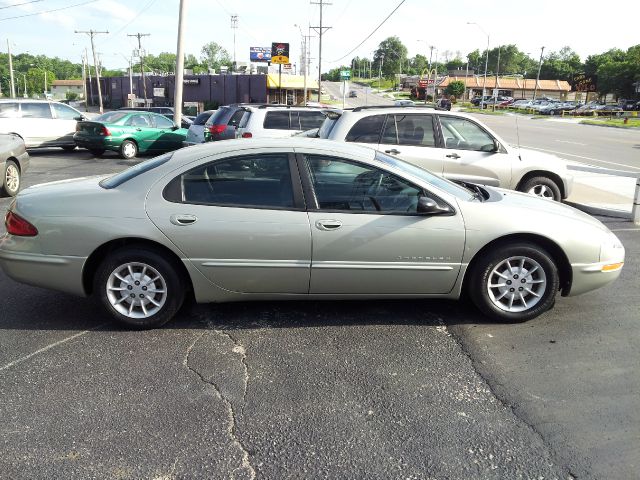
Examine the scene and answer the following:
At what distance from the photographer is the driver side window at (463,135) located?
27.8 feet

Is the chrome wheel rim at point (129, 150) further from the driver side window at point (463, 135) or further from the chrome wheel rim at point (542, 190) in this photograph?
the chrome wheel rim at point (542, 190)

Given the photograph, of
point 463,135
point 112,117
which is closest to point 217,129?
point 112,117

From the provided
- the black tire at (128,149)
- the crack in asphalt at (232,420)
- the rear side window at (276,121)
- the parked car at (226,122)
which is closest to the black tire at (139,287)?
the crack in asphalt at (232,420)

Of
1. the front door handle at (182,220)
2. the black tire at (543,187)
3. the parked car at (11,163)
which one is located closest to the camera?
the front door handle at (182,220)

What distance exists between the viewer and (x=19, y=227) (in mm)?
4324

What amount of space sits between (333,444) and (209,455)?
2.11ft

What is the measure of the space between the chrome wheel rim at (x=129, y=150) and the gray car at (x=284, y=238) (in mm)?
13120

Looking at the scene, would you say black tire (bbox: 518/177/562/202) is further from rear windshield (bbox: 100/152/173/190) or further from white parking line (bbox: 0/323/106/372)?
white parking line (bbox: 0/323/106/372)

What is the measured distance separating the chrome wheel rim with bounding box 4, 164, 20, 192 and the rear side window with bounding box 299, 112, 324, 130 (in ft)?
18.6

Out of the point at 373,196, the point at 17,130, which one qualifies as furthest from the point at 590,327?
the point at 17,130

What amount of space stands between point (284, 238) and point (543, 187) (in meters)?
6.00

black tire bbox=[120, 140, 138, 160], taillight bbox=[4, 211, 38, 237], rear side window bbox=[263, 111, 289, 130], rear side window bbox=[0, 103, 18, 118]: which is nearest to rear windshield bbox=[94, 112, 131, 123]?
black tire bbox=[120, 140, 138, 160]

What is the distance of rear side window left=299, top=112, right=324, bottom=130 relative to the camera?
12320 millimetres

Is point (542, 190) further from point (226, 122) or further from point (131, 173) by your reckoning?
point (226, 122)
